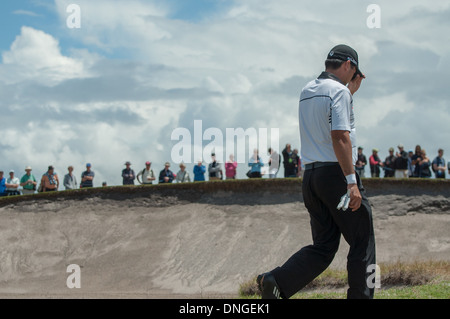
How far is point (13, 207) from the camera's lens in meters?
26.2

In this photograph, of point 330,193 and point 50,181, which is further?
point 50,181

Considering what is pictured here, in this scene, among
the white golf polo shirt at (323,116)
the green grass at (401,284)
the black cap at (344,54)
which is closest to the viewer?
the white golf polo shirt at (323,116)

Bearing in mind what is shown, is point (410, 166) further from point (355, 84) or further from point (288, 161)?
point (355, 84)

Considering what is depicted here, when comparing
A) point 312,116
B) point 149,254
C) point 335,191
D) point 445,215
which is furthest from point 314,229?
point 445,215

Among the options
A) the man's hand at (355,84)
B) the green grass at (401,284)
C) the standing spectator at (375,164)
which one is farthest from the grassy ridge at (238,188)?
the man's hand at (355,84)

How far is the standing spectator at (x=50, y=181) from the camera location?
2559 cm

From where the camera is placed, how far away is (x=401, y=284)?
496 inches

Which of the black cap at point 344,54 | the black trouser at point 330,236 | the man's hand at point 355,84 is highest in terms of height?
the black cap at point 344,54

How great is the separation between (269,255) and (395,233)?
4717mm

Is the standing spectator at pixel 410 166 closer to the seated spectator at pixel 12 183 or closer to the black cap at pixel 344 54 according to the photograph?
the seated spectator at pixel 12 183

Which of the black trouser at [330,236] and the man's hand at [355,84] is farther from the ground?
the man's hand at [355,84]

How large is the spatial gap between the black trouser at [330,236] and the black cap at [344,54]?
44.4 inches

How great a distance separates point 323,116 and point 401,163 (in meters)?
18.8

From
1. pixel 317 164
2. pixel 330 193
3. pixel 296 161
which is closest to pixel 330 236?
pixel 330 193
